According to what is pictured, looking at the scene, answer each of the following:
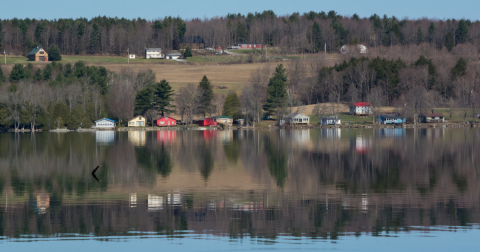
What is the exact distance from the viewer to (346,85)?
112 m

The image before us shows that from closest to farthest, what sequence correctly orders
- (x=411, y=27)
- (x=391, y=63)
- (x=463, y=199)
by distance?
1. (x=463, y=199)
2. (x=391, y=63)
3. (x=411, y=27)

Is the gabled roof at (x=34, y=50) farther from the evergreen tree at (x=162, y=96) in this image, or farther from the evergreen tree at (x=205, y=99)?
the evergreen tree at (x=205, y=99)

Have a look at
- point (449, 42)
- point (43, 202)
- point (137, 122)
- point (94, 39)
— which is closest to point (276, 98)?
point (137, 122)

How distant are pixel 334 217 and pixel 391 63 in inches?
3871

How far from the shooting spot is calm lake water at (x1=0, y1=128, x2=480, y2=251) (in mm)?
15758

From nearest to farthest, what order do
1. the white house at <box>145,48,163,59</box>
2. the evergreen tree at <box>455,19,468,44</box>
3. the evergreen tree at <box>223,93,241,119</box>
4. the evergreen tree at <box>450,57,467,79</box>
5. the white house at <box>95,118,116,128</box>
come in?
the white house at <box>95,118,116,128</box>
the evergreen tree at <box>223,93,241,119</box>
the evergreen tree at <box>450,57,467,79</box>
the white house at <box>145,48,163,59</box>
the evergreen tree at <box>455,19,468,44</box>

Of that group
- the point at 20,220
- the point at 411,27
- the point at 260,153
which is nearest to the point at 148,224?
the point at 20,220

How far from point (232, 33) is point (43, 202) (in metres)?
166

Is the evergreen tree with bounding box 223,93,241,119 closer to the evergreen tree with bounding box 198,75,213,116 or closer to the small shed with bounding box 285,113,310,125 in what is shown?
the evergreen tree with bounding box 198,75,213,116

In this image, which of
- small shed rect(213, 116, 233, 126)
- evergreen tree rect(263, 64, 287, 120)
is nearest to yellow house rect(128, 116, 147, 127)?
small shed rect(213, 116, 233, 126)

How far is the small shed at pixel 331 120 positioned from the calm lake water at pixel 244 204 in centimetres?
5569

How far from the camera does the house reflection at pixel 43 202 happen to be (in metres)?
20.3

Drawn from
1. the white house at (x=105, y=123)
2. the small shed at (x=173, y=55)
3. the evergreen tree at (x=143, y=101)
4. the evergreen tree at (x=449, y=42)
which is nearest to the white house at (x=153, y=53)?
the small shed at (x=173, y=55)

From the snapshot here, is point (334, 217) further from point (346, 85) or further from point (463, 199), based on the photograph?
point (346, 85)
